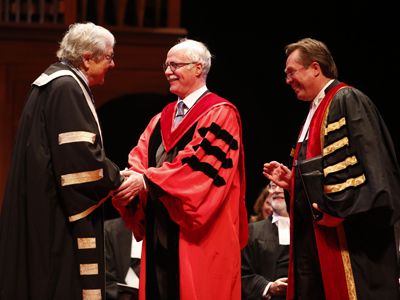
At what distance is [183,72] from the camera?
16.8 ft

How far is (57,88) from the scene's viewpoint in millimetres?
4398

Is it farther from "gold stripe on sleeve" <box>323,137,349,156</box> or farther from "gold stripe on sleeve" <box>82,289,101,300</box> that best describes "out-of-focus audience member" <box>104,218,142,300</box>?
"gold stripe on sleeve" <box>323,137,349,156</box>

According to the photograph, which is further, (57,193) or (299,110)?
(299,110)

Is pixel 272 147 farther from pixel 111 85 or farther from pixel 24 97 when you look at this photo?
pixel 24 97

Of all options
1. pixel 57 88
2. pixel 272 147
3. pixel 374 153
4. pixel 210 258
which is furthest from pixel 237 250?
pixel 272 147

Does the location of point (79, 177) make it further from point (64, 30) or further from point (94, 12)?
point (94, 12)

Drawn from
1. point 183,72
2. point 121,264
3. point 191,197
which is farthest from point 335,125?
point 121,264

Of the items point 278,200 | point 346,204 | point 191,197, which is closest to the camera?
point 346,204

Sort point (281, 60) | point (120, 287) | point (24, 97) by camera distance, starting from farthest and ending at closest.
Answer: point (281, 60) < point (24, 97) < point (120, 287)

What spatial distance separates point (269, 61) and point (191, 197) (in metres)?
4.34

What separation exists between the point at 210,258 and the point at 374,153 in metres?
1.10

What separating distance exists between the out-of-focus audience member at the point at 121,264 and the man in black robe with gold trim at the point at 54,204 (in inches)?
75.0

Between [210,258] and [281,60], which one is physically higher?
[281,60]

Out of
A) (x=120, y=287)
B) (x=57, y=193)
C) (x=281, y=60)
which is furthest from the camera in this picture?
(x=281, y=60)
